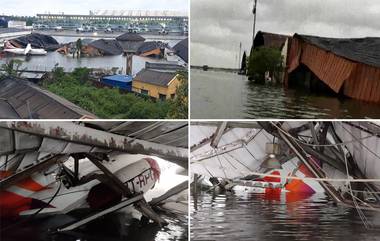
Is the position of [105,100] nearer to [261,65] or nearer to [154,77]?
[154,77]

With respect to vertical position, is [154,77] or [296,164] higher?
[154,77]

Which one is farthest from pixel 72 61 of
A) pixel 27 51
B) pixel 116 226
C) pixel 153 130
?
pixel 116 226

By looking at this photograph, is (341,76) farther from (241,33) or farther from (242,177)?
(242,177)

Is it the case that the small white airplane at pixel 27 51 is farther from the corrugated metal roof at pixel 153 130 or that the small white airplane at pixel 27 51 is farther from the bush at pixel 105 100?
the corrugated metal roof at pixel 153 130

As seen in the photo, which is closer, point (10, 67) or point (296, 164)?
point (10, 67)

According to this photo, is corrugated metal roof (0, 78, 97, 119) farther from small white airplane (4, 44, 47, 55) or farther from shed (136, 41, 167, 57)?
shed (136, 41, 167, 57)

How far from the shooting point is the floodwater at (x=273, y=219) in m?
2.21

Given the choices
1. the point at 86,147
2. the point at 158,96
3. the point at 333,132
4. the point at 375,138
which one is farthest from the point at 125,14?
the point at 375,138

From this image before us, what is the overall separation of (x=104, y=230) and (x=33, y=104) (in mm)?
583

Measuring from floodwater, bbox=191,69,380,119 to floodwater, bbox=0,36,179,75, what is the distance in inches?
8.9

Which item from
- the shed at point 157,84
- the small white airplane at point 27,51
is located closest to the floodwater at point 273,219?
the shed at point 157,84

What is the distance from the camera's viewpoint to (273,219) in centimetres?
224

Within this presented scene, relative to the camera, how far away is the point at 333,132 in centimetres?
219

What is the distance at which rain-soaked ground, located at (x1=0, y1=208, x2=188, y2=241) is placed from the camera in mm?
2158
